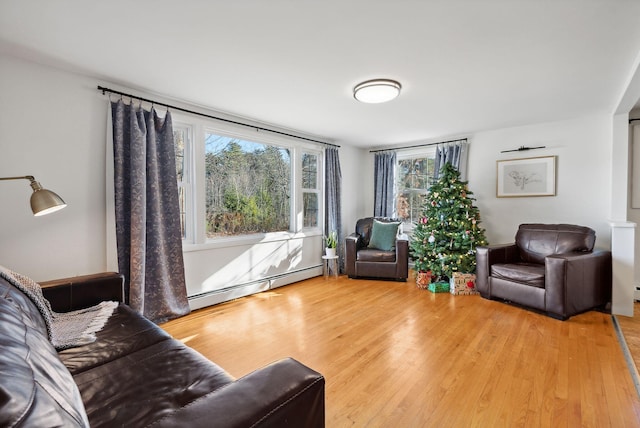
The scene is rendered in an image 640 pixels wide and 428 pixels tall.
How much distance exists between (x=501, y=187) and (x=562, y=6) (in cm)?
309

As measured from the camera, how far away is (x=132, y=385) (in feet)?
3.98

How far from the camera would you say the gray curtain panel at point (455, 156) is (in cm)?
461

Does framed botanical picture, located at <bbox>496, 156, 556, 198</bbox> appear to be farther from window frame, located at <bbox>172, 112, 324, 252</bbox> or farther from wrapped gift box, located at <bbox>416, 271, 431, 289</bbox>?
window frame, located at <bbox>172, 112, 324, 252</bbox>

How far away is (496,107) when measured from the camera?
11.2 feet

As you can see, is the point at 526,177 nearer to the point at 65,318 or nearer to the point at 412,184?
the point at 412,184

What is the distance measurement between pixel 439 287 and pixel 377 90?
2.69 m

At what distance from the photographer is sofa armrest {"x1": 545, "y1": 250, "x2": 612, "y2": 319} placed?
9.49 ft

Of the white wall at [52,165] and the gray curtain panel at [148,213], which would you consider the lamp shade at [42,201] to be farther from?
the gray curtain panel at [148,213]

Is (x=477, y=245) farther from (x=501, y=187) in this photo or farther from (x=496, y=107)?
(x=496, y=107)

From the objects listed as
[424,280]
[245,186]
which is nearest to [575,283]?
[424,280]

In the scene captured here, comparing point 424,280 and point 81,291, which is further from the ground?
point 81,291

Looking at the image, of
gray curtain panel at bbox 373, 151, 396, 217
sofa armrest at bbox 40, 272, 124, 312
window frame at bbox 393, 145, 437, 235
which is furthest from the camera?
gray curtain panel at bbox 373, 151, 396, 217

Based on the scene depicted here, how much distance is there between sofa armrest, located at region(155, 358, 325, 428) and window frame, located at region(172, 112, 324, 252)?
2.71 m

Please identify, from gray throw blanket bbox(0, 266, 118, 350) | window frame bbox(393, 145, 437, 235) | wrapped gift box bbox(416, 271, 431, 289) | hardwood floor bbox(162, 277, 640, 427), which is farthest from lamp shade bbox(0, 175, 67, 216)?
window frame bbox(393, 145, 437, 235)
